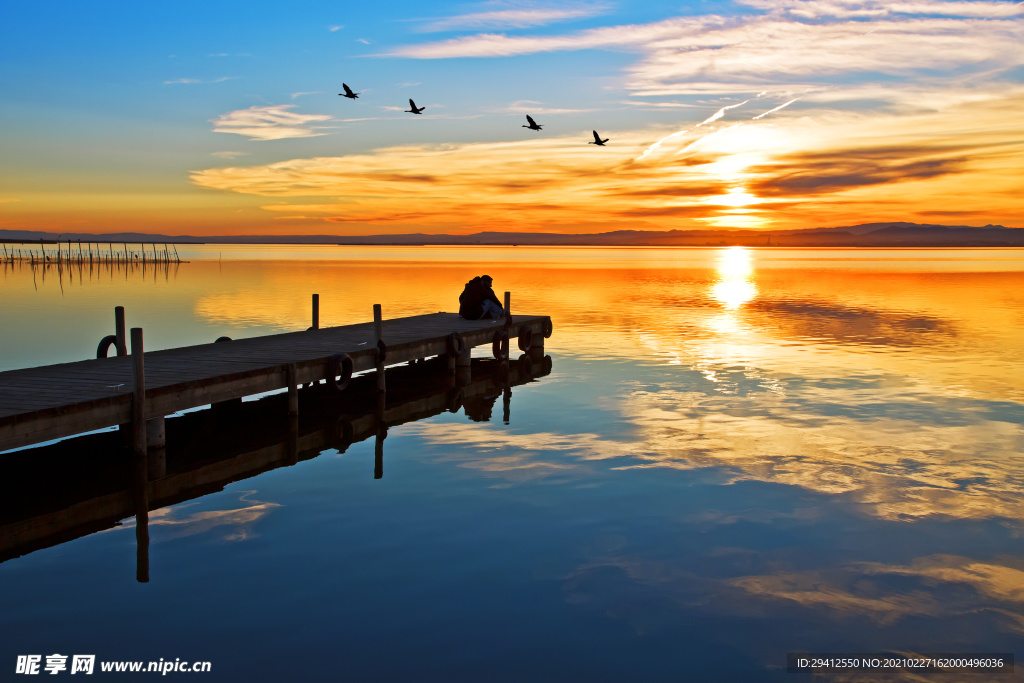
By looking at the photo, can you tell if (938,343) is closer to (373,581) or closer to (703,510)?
(703,510)

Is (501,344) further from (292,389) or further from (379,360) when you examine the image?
(292,389)

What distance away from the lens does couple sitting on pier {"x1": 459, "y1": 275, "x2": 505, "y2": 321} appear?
2803 centimetres

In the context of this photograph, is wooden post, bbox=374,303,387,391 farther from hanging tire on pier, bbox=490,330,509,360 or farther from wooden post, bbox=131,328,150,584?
wooden post, bbox=131,328,150,584

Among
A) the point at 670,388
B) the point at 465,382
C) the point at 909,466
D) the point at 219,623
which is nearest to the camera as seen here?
the point at 219,623

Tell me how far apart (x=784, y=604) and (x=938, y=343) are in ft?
86.5

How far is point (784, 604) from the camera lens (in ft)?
29.1

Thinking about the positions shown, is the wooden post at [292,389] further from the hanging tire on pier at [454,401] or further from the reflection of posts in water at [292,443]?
the hanging tire on pier at [454,401]

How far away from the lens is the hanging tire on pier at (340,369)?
60.4ft

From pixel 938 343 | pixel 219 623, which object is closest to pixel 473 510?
pixel 219 623

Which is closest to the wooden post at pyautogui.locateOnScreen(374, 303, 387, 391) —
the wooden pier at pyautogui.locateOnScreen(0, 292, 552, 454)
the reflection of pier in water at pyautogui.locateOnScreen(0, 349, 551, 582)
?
the wooden pier at pyautogui.locateOnScreen(0, 292, 552, 454)

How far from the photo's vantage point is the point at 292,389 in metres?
17.5

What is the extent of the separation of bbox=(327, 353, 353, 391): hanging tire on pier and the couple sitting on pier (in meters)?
9.59

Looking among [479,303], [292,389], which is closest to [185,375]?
[292,389]

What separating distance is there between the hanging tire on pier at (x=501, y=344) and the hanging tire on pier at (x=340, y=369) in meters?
8.55
